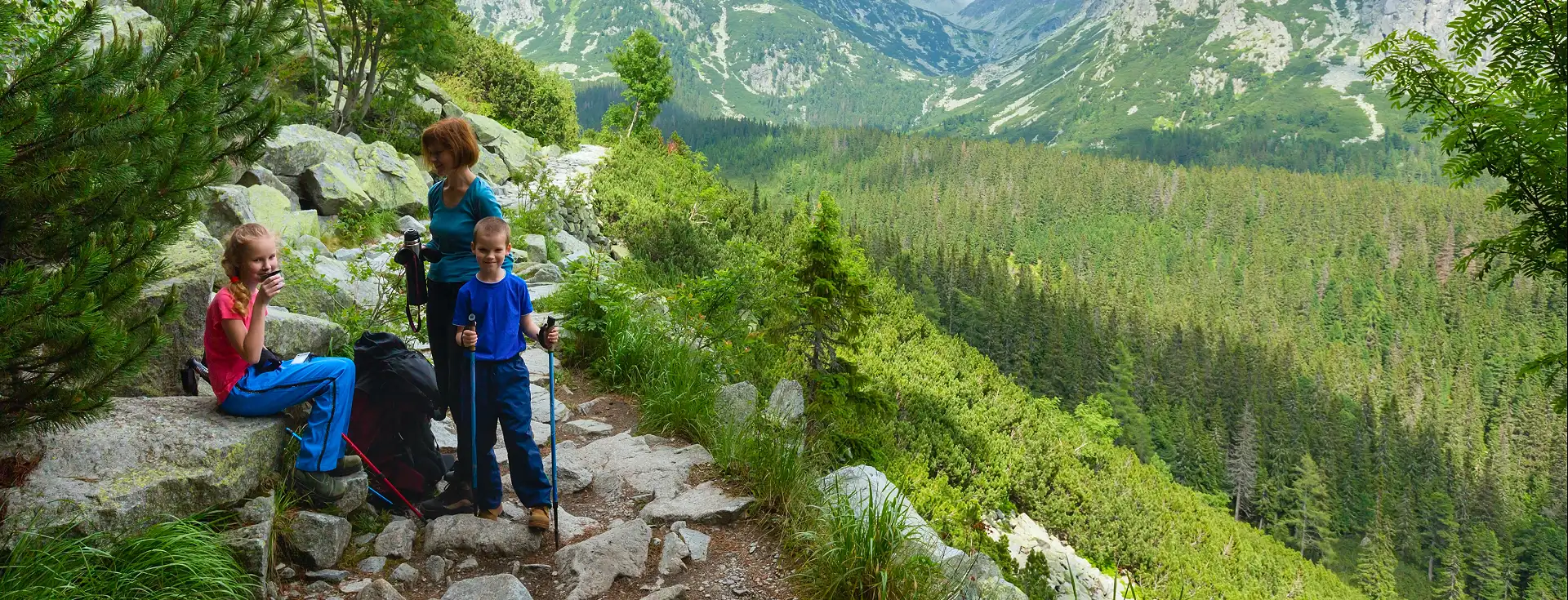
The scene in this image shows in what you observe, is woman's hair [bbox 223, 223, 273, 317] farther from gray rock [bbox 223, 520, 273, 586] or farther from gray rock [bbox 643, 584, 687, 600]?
gray rock [bbox 643, 584, 687, 600]

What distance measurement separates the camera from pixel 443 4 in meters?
16.2

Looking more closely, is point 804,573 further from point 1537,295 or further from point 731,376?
point 1537,295

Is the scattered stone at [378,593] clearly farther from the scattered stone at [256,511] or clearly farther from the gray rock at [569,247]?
the gray rock at [569,247]

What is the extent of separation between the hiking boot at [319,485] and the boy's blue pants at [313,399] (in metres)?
0.04

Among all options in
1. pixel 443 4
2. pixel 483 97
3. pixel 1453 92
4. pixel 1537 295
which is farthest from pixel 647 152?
pixel 1537 295

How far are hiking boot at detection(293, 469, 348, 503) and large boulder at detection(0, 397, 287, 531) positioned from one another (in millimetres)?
183

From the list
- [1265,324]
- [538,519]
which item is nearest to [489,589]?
[538,519]

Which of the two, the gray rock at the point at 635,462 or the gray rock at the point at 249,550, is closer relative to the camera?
the gray rock at the point at 249,550

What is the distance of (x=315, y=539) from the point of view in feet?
13.1

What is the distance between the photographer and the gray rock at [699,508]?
492cm

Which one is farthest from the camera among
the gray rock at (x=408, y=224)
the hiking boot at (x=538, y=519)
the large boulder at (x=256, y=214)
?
the gray rock at (x=408, y=224)

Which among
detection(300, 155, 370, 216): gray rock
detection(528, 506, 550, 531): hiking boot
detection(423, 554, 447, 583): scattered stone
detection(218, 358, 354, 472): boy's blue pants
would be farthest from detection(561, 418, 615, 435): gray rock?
detection(300, 155, 370, 216): gray rock

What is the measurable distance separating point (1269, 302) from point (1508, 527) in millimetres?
58349

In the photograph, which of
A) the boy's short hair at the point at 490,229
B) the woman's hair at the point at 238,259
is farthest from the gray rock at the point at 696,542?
the woman's hair at the point at 238,259
